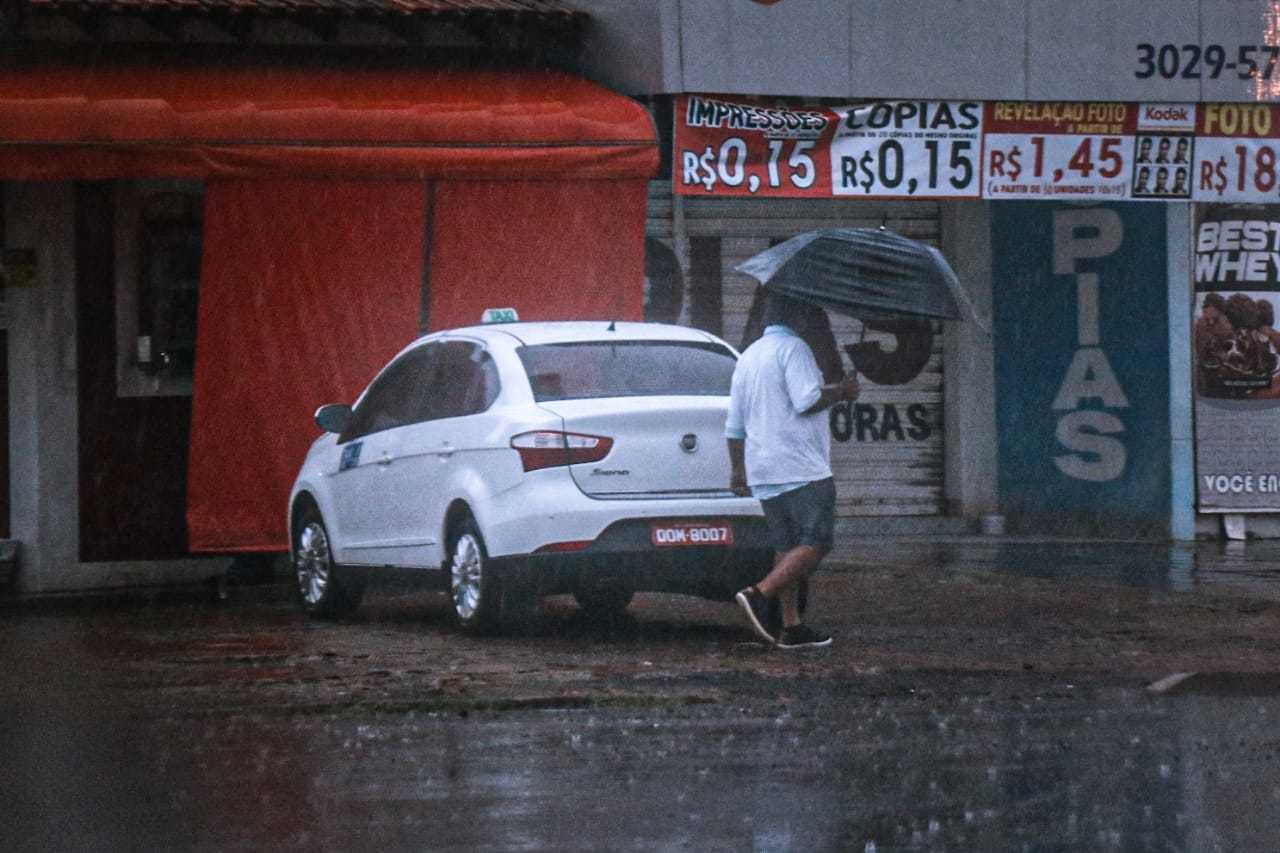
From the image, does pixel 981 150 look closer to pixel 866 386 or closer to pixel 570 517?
pixel 866 386

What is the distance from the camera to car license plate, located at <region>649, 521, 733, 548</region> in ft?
36.5

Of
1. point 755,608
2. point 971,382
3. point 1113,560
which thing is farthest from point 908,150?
point 755,608

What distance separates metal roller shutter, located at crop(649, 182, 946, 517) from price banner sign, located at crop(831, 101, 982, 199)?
5.11 ft

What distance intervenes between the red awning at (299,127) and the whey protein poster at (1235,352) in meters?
5.44

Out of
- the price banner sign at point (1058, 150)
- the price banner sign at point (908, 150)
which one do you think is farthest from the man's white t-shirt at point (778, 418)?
the price banner sign at point (1058, 150)

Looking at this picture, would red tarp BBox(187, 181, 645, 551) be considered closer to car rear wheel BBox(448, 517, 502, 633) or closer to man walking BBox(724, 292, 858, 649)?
car rear wheel BBox(448, 517, 502, 633)

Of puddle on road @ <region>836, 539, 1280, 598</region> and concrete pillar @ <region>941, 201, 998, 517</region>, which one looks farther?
concrete pillar @ <region>941, 201, 998, 517</region>

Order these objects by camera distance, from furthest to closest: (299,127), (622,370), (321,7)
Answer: (321,7) → (299,127) → (622,370)

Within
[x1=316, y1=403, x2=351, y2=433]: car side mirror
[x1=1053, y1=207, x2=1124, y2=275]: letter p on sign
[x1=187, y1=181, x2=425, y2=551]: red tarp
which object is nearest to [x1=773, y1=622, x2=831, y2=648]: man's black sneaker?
[x1=316, y1=403, x2=351, y2=433]: car side mirror

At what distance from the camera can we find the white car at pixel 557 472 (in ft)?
36.5

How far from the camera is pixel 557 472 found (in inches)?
438

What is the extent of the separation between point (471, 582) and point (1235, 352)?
8.66m

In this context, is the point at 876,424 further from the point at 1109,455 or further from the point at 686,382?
the point at 686,382

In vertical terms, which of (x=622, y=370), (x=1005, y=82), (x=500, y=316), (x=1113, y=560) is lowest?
(x=1113, y=560)
